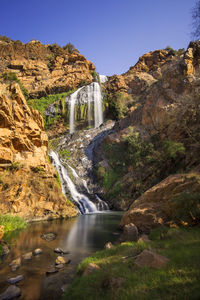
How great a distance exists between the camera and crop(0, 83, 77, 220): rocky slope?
46.8 ft

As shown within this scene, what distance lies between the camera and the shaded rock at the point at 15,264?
241 inches

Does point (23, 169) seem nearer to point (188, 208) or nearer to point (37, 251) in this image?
point (37, 251)

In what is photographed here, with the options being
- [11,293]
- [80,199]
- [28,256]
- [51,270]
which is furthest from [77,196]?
[11,293]


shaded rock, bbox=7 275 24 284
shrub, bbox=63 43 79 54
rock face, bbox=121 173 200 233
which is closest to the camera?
shaded rock, bbox=7 275 24 284

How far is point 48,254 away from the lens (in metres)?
7.52

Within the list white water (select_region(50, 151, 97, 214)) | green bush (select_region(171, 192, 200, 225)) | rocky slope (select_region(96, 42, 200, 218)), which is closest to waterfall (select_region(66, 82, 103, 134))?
rocky slope (select_region(96, 42, 200, 218))

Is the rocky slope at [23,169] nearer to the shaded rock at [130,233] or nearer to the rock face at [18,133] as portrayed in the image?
the rock face at [18,133]

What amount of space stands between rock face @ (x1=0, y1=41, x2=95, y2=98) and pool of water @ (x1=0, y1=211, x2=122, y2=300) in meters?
42.3

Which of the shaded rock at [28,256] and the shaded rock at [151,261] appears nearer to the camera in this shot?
the shaded rock at [151,261]

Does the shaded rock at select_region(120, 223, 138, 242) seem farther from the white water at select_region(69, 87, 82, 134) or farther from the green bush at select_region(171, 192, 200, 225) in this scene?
the white water at select_region(69, 87, 82, 134)

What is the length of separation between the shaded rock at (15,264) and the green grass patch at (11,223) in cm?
515

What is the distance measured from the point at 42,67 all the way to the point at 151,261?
2210 inches

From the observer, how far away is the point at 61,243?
9.10 m

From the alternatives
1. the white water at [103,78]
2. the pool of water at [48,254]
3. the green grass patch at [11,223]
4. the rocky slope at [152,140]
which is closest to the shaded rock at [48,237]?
the pool of water at [48,254]
